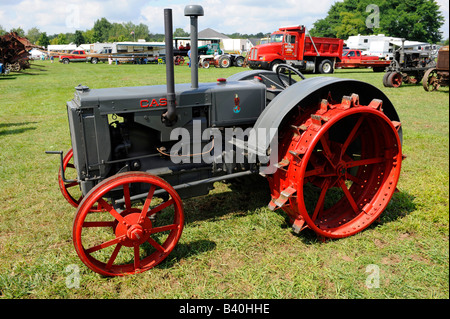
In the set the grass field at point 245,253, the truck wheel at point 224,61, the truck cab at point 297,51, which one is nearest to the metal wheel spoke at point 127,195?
the grass field at point 245,253

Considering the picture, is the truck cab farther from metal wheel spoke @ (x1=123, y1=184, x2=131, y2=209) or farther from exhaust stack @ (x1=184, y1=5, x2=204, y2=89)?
metal wheel spoke @ (x1=123, y1=184, x2=131, y2=209)

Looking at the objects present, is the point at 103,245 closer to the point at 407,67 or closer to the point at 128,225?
the point at 128,225

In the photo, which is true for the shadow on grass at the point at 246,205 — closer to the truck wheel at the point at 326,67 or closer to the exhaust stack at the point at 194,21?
the exhaust stack at the point at 194,21

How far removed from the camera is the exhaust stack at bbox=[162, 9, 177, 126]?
258 cm

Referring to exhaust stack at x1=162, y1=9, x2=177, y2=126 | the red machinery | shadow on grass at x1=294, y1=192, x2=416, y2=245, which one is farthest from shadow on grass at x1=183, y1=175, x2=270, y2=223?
the red machinery

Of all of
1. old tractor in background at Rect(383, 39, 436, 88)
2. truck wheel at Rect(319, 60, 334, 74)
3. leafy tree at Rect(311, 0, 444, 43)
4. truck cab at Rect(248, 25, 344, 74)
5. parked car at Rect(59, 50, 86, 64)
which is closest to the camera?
old tractor in background at Rect(383, 39, 436, 88)

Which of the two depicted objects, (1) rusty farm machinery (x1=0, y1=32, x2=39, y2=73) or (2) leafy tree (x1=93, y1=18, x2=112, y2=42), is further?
(2) leafy tree (x1=93, y1=18, x2=112, y2=42)

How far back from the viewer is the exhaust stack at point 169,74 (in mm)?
2578

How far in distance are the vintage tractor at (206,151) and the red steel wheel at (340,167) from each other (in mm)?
10

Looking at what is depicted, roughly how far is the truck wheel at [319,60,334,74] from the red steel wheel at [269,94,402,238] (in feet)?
60.6

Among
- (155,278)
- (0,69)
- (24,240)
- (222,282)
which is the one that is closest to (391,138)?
(222,282)

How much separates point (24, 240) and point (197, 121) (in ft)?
6.76

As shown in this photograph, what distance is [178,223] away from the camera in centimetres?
291
